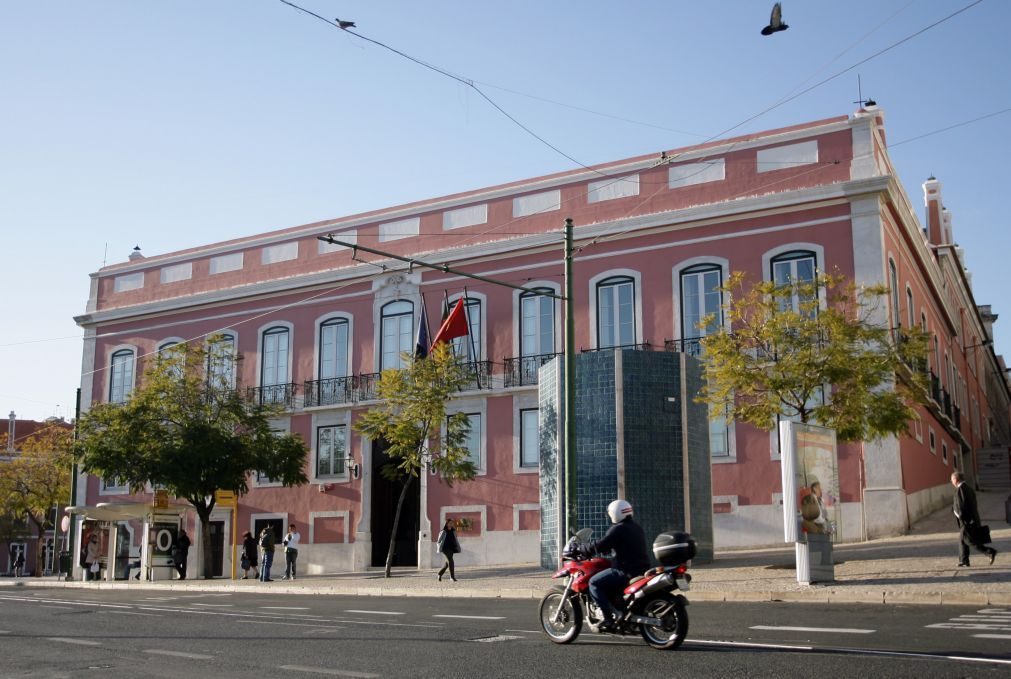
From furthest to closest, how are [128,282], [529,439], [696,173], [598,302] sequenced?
[128,282] < [529,439] < [598,302] < [696,173]

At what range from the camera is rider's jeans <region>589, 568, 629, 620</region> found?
1087 cm

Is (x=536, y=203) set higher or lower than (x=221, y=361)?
higher

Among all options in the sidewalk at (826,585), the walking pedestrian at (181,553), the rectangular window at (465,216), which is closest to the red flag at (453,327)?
the rectangular window at (465,216)

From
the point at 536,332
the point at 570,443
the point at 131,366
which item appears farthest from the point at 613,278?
the point at 131,366

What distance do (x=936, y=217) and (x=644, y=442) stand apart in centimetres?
3309

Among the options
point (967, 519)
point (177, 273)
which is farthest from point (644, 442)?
point (177, 273)

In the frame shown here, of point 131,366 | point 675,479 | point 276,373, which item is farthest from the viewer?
point 131,366

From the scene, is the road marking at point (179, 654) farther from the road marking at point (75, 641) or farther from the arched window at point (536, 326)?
the arched window at point (536, 326)

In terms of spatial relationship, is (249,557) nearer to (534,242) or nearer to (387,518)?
(387,518)

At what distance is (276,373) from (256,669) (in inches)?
1132

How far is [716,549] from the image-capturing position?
2808 centimetres

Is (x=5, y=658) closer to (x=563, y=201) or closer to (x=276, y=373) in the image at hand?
(x=563, y=201)

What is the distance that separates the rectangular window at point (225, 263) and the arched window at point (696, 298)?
17.3 metres

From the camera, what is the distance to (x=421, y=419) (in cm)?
2814
